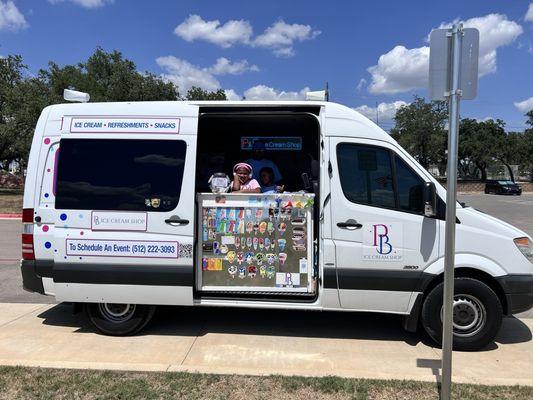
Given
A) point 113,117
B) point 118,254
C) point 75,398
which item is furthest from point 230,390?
point 113,117

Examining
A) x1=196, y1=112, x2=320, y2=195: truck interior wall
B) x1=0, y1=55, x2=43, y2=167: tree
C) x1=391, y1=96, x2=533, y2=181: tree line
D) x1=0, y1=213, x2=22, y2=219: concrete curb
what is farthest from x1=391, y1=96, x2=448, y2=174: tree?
x1=196, y1=112, x2=320, y2=195: truck interior wall

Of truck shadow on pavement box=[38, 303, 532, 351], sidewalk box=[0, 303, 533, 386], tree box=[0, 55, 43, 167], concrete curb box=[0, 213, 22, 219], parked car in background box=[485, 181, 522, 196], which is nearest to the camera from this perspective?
sidewalk box=[0, 303, 533, 386]

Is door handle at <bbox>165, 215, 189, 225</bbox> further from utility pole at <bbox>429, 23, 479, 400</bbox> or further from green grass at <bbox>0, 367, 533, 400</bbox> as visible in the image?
utility pole at <bbox>429, 23, 479, 400</bbox>

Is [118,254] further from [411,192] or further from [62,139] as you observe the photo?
[411,192]

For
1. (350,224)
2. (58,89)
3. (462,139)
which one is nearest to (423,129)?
(462,139)

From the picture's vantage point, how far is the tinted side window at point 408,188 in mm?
4809

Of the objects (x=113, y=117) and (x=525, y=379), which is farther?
(x=113, y=117)

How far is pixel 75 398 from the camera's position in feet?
12.7

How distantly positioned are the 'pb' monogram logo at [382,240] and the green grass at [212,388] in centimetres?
130

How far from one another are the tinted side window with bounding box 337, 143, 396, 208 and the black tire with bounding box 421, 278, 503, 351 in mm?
1101

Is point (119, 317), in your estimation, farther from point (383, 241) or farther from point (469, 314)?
point (469, 314)

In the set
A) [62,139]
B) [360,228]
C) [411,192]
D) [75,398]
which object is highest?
[62,139]

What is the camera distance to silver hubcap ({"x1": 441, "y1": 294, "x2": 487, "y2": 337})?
4.88 m

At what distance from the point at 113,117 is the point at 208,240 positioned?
1.68m
